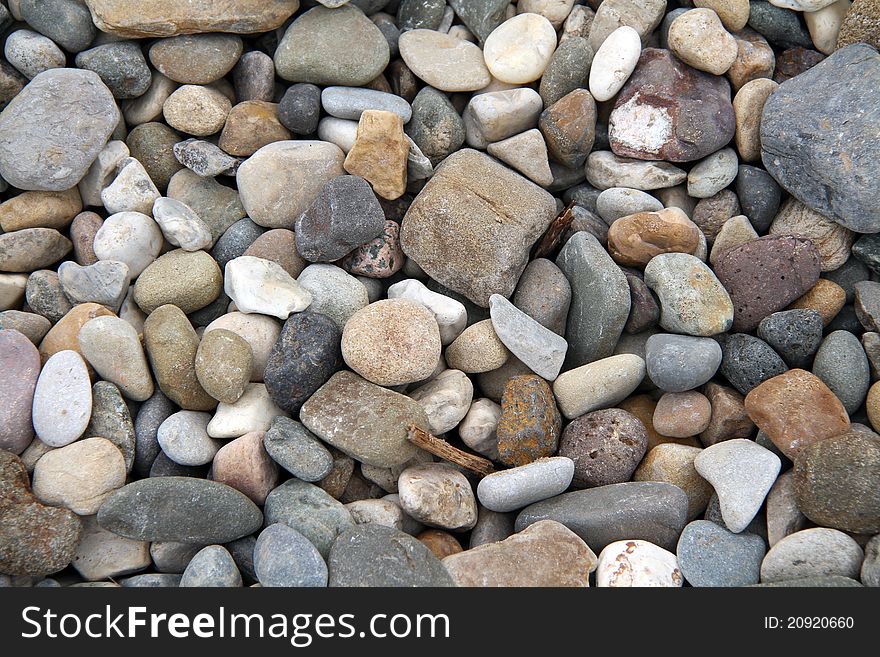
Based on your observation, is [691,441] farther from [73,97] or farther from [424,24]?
[73,97]

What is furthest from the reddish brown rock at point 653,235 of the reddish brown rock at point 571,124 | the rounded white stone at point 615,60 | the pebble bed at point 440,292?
the rounded white stone at point 615,60

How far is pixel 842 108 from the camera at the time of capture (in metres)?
2.12

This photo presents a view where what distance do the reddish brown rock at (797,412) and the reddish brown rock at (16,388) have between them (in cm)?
200

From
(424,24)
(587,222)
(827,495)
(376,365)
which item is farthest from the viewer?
(424,24)

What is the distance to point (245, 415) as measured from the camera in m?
2.05

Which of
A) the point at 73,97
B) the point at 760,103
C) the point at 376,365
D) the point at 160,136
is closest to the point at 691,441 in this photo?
the point at 376,365

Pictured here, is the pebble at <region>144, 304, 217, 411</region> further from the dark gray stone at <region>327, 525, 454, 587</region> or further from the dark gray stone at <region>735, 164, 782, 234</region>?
the dark gray stone at <region>735, 164, 782, 234</region>

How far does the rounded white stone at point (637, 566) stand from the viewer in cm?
181

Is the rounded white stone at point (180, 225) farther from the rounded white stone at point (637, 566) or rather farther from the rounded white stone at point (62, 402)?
the rounded white stone at point (637, 566)

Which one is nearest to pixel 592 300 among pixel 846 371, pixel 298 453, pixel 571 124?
pixel 571 124

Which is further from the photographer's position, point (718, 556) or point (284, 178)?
point (284, 178)

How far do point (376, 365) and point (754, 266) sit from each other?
1.19 m

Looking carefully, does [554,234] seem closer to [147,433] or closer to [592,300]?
[592,300]

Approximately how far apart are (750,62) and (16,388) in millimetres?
2465
